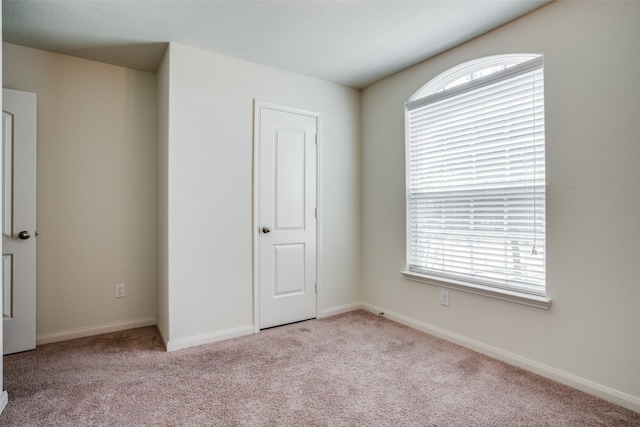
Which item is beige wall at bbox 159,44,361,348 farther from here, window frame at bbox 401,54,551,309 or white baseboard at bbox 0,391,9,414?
window frame at bbox 401,54,551,309

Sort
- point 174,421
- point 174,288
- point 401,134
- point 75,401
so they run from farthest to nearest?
point 401,134 < point 174,288 < point 75,401 < point 174,421

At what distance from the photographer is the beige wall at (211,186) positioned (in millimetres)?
2705

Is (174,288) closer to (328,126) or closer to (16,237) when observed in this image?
(16,237)

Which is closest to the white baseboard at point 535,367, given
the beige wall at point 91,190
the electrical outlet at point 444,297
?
the electrical outlet at point 444,297

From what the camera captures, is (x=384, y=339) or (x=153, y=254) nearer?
(x=384, y=339)

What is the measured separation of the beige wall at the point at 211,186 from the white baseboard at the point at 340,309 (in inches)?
31.9

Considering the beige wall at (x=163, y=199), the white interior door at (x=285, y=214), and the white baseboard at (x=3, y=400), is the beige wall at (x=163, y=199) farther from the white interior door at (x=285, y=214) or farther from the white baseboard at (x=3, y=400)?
the white baseboard at (x=3, y=400)

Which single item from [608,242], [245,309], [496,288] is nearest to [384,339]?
[496,288]

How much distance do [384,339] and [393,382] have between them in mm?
707

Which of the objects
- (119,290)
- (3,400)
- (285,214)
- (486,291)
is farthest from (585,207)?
(119,290)

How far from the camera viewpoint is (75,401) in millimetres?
1941

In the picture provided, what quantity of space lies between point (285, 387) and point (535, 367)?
1.66 metres

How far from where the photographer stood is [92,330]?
9.70 feet

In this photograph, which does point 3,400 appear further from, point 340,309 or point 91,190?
point 340,309
